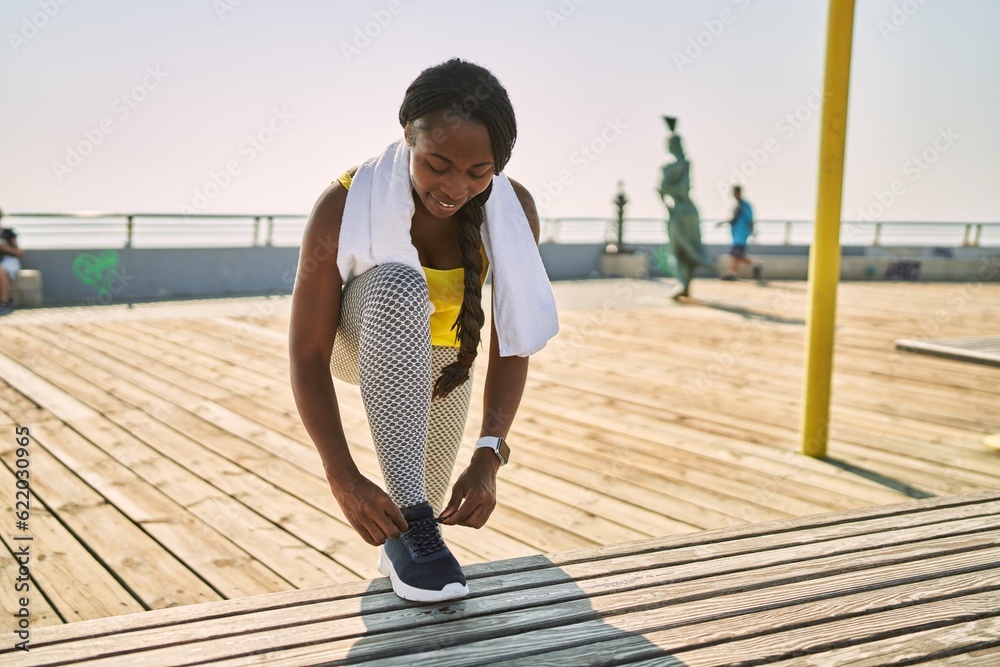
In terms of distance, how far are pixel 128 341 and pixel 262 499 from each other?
4.28 m

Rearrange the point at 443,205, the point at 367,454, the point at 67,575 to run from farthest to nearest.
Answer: the point at 367,454, the point at 67,575, the point at 443,205

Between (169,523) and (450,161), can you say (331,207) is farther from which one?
(169,523)

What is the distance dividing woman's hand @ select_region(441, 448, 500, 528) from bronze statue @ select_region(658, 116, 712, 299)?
8956mm

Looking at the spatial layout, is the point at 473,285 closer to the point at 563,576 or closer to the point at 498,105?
the point at 498,105

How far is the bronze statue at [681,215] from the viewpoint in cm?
1027

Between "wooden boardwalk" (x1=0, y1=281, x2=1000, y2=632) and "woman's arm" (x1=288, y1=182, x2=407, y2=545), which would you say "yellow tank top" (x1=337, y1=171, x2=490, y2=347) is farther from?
"wooden boardwalk" (x1=0, y1=281, x2=1000, y2=632)

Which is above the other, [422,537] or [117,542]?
[422,537]

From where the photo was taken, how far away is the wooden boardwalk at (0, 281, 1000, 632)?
2334 mm

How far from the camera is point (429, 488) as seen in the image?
7.04 feet

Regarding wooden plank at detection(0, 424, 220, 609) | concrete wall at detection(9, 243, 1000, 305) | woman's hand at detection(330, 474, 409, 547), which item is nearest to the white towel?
woman's hand at detection(330, 474, 409, 547)

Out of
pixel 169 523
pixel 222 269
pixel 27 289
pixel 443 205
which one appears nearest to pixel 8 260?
pixel 27 289

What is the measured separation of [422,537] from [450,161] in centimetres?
72

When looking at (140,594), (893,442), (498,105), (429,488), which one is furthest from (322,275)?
(893,442)

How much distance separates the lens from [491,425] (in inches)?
72.6
